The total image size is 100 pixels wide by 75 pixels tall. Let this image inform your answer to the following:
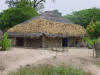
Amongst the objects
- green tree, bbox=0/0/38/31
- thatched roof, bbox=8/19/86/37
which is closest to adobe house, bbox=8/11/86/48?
thatched roof, bbox=8/19/86/37

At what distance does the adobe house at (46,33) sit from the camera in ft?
76.6

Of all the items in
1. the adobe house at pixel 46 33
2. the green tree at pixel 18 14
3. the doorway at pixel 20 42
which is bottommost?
the doorway at pixel 20 42

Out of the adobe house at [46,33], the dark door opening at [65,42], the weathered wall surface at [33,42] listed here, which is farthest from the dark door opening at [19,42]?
the dark door opening at [65,42]

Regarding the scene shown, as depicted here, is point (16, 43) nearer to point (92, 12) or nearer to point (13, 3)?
point (13, 3)

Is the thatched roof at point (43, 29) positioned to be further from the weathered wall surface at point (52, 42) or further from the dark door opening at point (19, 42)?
the dark door opening at point (19, 42)

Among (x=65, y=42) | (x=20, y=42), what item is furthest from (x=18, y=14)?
(x=65, y=42)

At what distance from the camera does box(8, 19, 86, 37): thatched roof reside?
2325 centimetres

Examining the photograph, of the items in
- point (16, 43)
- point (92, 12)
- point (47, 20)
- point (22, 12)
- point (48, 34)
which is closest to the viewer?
point (48, 34)

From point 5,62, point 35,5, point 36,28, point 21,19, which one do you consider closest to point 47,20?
point 36,28

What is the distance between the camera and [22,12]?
102ft

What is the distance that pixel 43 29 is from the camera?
23156 mm

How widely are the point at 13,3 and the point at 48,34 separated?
1842 centimetres

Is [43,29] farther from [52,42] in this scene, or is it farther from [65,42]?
[65,42]

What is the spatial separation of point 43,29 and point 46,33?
28.6 inches
